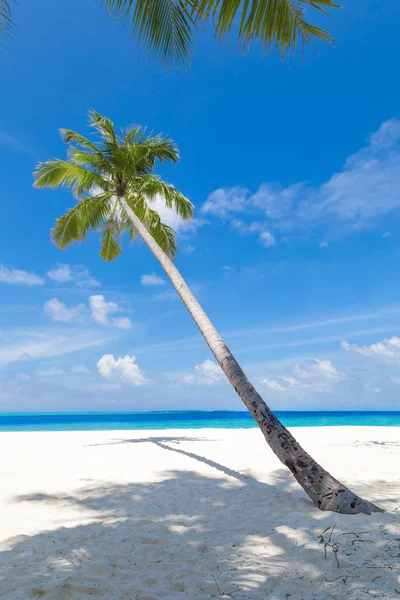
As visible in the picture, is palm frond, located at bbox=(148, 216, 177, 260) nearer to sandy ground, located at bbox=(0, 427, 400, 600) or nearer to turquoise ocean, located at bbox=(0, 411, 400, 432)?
sandy ground, located at bbox=(0, 427, 400, 600)

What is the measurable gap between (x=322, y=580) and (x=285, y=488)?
3.18 meters

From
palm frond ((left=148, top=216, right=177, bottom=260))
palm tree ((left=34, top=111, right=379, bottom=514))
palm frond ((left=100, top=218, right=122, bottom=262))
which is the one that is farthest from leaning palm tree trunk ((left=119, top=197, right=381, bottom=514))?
palm frond ((left=100, top=218, right=122, bottom=262))

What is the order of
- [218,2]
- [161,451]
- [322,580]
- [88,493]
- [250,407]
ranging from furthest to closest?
[161,451] → [88,493] → [250,407] → [218,2] → [322,580]

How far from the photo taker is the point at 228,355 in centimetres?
624

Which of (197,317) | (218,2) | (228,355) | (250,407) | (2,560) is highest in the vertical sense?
(218,2)

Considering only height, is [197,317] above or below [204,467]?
above

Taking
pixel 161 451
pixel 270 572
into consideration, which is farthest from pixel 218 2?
pixel 161 451

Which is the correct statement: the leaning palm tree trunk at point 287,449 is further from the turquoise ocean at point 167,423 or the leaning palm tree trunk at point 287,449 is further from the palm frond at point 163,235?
the turquoise ocean at point 167,423

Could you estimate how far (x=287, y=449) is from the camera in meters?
5.22

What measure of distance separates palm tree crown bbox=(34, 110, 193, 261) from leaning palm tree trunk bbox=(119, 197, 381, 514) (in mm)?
5789

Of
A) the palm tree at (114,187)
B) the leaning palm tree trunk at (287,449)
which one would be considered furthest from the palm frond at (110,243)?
the leaning palm tree trunk at (287,449)

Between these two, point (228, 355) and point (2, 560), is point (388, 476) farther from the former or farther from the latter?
point (2, 560)

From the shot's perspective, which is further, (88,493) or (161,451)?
(161,451)

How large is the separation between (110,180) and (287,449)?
28.8ft
